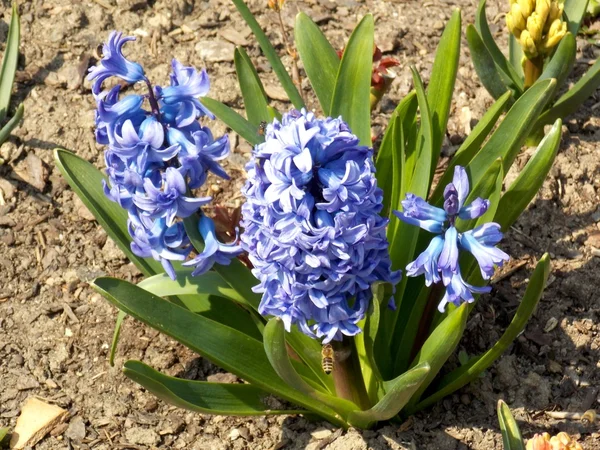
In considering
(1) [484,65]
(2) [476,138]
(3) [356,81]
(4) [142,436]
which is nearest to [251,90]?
(3) [356,81]

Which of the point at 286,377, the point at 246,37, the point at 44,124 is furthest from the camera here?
the point at 246,37

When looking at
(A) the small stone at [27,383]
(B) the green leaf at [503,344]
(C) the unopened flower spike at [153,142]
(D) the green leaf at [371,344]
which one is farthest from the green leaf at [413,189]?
(A) the small stone at [27,383]

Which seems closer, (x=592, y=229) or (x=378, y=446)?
(x=378, y=446)

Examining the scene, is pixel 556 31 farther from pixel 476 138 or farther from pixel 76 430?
pixel 76 430

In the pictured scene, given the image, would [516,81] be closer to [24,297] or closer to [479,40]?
[479,40]

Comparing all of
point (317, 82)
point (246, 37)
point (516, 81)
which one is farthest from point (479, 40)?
point (246, 37)

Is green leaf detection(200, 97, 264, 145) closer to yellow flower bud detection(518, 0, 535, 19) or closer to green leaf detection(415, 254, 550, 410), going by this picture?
green leaf detection(415, 254, 550, 410)

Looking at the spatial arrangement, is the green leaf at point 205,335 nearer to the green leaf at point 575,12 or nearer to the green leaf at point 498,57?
the green leaf at point 498,57
